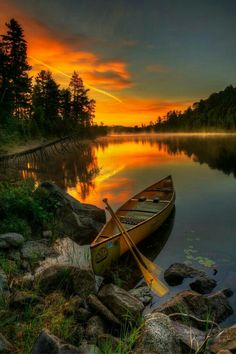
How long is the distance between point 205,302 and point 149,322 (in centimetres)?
332

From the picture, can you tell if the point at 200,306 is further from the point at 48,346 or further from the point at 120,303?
the point at 48,346

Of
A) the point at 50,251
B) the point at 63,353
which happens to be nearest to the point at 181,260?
the point at 50,251

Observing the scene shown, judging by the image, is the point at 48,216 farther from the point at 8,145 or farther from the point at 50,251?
the point at 8,145

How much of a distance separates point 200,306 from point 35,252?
5198 millimetres

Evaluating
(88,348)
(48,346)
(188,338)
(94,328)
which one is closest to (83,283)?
(94,328)

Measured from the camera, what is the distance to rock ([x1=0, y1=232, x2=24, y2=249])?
9.15m

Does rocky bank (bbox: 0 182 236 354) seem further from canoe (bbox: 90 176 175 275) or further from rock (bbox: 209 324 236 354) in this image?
canoe (bbox: 90 176 175 275)

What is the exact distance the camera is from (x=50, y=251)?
10156 millimetres

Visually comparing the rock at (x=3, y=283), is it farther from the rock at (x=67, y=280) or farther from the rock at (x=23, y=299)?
the rock at (x=67, y=280)

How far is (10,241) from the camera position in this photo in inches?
368

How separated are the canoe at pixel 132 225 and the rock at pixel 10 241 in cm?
231

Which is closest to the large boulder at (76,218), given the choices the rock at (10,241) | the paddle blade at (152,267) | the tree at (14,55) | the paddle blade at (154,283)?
the paddle blade at (152,267)

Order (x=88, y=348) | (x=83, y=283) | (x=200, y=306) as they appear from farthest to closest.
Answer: (x=200, y=306)
(x=83, y=283)
(x=88, y=348)

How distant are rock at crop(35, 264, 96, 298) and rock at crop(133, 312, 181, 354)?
2.63 metres
